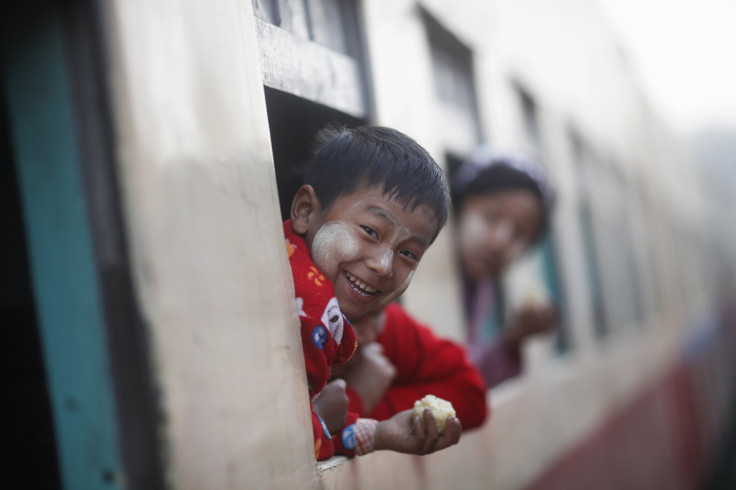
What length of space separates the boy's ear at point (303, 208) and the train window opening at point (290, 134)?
0.03 meters

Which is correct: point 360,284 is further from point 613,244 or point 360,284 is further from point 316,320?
point 613,244

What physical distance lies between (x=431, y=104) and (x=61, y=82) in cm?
138

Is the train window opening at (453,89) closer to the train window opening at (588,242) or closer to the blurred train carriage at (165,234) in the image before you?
the blurred train carriage at (165,234)

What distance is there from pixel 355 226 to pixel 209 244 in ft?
0.57

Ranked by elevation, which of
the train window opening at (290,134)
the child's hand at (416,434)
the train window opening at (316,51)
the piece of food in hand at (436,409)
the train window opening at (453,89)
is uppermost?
the train window opening at (453,89)

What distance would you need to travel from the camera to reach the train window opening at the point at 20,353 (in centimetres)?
88

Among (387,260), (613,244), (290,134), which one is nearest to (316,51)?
→ (290,134)

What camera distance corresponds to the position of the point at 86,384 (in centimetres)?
79

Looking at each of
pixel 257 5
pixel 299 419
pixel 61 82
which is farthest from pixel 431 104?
pixel 61 82

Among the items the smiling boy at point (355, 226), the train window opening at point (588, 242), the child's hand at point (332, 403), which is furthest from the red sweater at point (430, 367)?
the train window opening at point (588, 242)

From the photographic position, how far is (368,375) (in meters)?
1.19

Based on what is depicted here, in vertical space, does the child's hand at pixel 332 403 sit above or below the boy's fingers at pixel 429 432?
above

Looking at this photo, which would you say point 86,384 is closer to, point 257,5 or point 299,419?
point 299,419

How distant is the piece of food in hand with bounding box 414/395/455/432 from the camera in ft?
3.49
